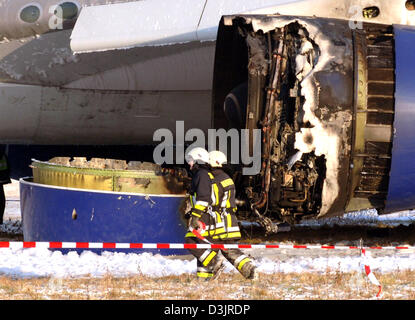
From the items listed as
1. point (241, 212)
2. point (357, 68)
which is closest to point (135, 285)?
point (241, 212)

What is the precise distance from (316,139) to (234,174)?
5.63 ft

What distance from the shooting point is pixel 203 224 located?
8852 millimetres

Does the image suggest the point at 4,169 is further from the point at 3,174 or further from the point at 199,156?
the point at 199,156

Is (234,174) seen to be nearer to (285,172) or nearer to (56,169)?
(285,172)

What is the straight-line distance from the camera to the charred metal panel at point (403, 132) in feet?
29.9

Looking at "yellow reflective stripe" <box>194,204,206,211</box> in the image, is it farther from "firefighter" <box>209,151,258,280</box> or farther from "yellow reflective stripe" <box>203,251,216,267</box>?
"yellow reflective stripe" <box>203,251,216,267</box>

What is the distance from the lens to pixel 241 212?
1034cm

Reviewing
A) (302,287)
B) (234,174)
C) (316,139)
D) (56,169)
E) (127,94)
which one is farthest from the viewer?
(127,94)

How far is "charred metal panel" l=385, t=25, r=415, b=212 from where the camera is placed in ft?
29.9

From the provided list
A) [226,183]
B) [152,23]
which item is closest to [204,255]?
[226,183]

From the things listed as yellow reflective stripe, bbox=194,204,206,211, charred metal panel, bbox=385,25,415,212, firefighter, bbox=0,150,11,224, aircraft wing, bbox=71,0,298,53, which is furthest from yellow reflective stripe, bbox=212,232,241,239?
firefighter, bbox=0,150,11,224

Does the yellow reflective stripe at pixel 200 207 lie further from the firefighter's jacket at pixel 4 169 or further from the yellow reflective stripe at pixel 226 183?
the firefighter's jacket at pixel 4 169
